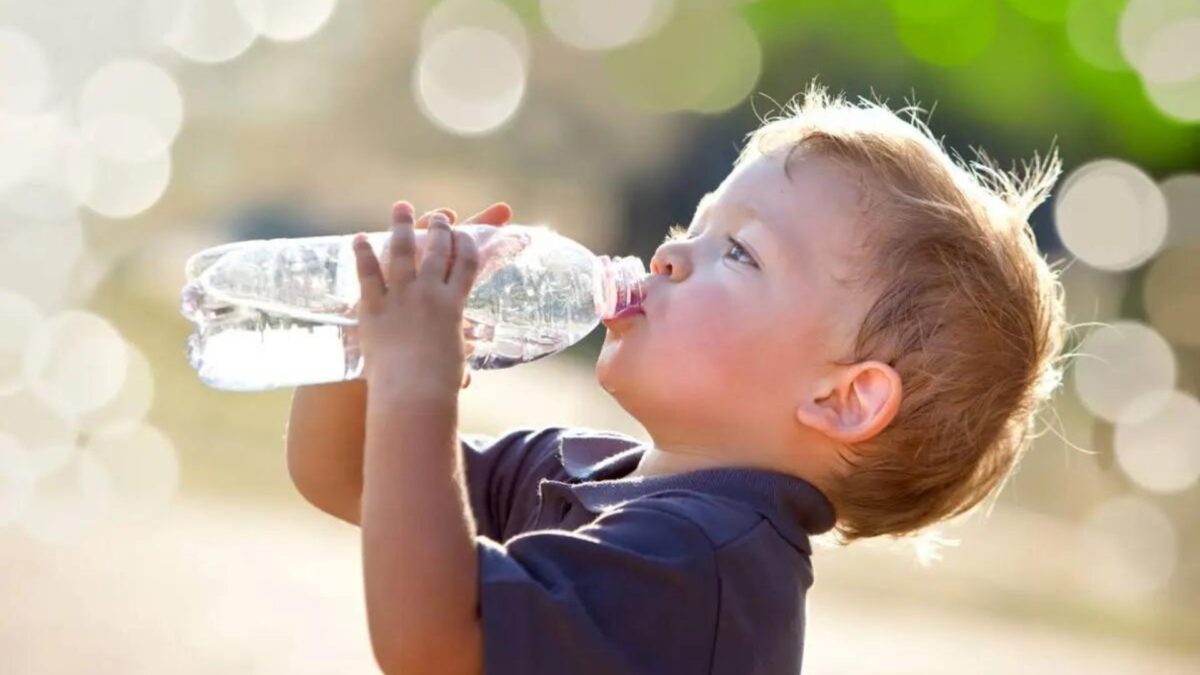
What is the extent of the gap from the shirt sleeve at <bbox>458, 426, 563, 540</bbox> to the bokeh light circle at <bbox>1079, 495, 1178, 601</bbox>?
365 cm

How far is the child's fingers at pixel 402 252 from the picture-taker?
165 centimetres

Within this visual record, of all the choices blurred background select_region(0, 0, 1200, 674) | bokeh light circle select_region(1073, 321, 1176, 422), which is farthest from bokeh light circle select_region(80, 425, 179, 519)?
bokeh light circle select_region(1073, 321, 1176, 422)

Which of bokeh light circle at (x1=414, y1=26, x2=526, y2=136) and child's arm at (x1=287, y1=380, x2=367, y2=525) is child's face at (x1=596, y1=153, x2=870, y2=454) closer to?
child's arm at (x1=287, y1=380, x2=367, y2=525)

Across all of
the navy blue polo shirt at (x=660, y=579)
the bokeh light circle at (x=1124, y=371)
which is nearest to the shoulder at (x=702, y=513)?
the navy blue polo shirt at (x=660, y=579)

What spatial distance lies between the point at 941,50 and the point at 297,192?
2.95 metres

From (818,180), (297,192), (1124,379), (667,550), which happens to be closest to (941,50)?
(1124,379)

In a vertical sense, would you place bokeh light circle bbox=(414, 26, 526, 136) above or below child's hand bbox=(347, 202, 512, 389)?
above

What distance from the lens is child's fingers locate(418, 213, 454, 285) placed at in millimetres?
1652

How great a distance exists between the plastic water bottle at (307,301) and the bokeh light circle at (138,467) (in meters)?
2.64

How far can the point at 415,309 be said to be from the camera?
5.32 ft

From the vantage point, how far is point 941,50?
7129 millimetres

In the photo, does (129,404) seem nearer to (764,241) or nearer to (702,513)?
(764,241)

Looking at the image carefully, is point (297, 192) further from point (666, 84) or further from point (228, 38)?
point (666, 84)

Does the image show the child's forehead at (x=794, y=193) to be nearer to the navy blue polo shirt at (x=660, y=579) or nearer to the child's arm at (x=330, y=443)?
the navy blue polo shirt at (x=660, y=579)
